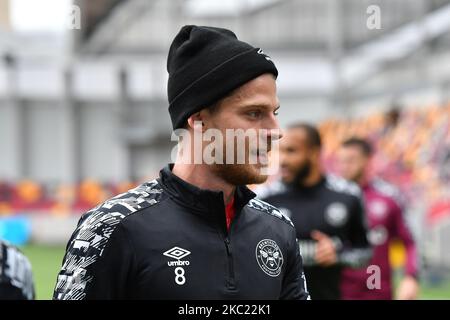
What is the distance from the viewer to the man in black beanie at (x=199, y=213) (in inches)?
87.0

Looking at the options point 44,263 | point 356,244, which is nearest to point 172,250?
point 356,244

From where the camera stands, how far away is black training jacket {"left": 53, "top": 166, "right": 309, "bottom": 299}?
220 centimetres

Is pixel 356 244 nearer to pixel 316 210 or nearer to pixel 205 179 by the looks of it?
pixel 316 210

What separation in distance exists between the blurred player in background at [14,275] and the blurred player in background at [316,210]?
7.46 feet

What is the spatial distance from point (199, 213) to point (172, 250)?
5.8 inches

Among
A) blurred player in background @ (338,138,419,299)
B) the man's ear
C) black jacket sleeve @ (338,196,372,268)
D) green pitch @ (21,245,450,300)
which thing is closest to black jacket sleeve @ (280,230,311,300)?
the man's ear

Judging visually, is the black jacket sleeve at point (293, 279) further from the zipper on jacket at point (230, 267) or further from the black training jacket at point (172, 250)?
the zipper on jacket at point (230, 267)

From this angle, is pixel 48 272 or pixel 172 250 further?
pixel 48 272

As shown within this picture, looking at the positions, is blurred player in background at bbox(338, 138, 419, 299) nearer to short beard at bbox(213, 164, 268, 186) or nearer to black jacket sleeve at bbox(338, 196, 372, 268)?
black jacket sleeve at bbox(338, 196, 372, 268)

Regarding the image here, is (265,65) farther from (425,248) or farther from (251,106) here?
(425,248)

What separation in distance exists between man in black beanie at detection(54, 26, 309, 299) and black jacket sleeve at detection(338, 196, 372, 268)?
2.71 meters

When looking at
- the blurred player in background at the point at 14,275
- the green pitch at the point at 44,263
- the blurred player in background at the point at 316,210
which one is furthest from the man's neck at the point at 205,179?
the green pitch at the point at 44,263

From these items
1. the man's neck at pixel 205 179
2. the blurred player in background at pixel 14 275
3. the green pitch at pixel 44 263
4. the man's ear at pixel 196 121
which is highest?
the man's ear at pixel 196 121

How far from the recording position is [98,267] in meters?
2.19
